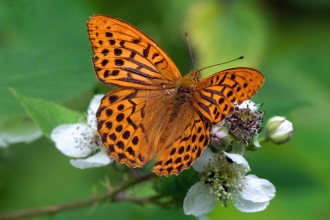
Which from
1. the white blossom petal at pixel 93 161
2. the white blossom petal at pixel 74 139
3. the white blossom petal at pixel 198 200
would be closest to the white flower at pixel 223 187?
the white blossom petal at pixel 198 200

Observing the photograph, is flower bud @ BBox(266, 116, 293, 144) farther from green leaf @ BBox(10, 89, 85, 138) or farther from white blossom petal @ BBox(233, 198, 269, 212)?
green leaf @ BBox(10, 89, 85, 138)

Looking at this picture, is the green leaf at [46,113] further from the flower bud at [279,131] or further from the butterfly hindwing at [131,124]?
the flower bud at [279,131]

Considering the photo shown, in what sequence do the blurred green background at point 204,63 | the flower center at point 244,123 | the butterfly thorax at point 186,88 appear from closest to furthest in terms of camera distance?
the flower center at point 244,123 < the butterfly thorax at point 186,88 < the blurred green background at point 204,63

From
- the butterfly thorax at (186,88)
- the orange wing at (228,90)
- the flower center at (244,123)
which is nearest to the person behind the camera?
the orange wing at (228,90)

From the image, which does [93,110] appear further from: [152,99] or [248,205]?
[248,205]

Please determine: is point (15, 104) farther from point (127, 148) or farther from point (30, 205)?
point (30, 205)

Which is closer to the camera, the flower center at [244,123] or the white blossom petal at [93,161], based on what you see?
the flower center at [244,123]

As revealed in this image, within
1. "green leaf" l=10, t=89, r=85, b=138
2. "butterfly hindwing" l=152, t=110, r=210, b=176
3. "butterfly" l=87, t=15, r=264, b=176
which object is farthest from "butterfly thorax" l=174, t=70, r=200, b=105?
"green leaf" l=10, t=89, r=85, b=138

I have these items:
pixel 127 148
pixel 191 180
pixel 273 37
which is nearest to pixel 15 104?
pixel 127 148
